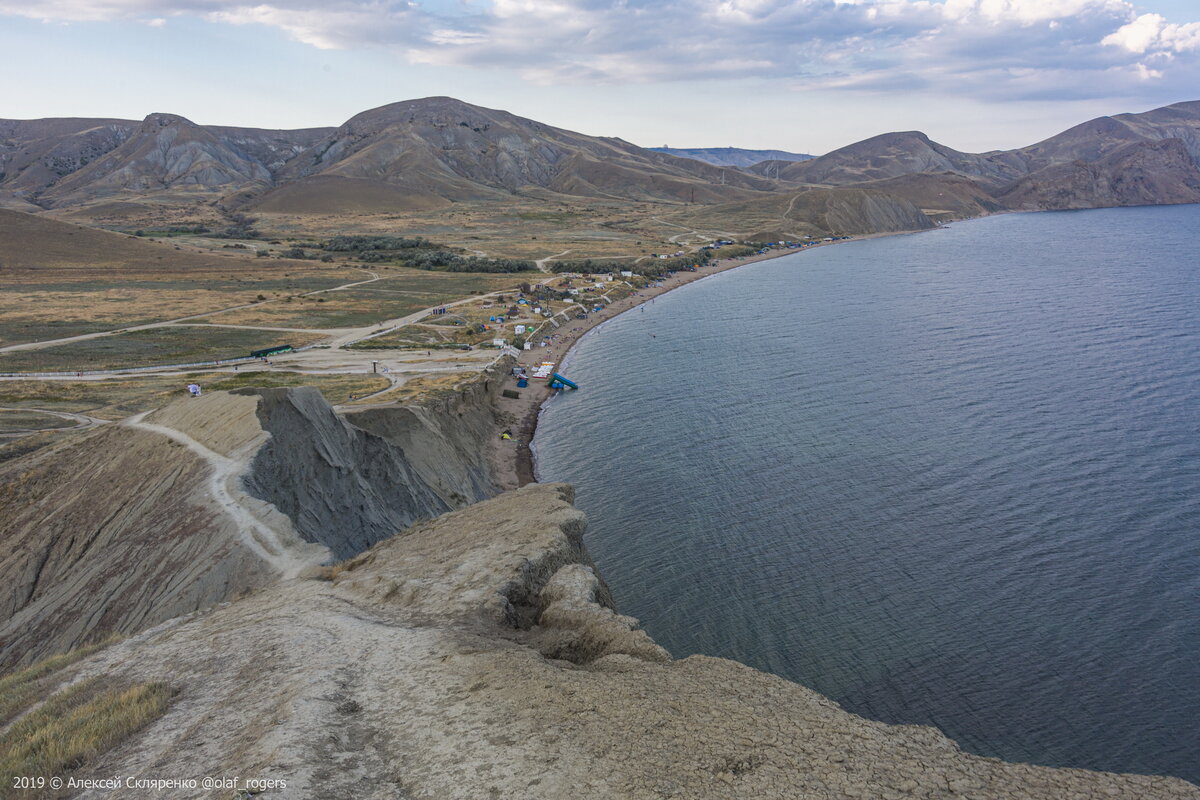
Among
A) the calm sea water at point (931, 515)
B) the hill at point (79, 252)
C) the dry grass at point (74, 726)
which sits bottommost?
the calm sea water at point (931, 515)

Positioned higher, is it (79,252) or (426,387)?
(79,252)

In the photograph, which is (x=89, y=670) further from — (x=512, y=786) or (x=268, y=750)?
(x=512, y=786)

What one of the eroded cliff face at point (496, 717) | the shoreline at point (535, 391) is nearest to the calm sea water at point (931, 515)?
the shoreline at point (535, 391)

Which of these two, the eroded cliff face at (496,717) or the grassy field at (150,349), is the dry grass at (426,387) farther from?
the eroded cliff face at (496,717)

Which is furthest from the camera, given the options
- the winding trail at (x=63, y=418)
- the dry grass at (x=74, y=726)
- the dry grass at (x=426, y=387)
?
the dry grass at (x=426, y=387)

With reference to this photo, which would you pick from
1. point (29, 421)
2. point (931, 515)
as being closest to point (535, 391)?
point (29, 421)

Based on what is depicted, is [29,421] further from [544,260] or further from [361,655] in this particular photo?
[544,260]
